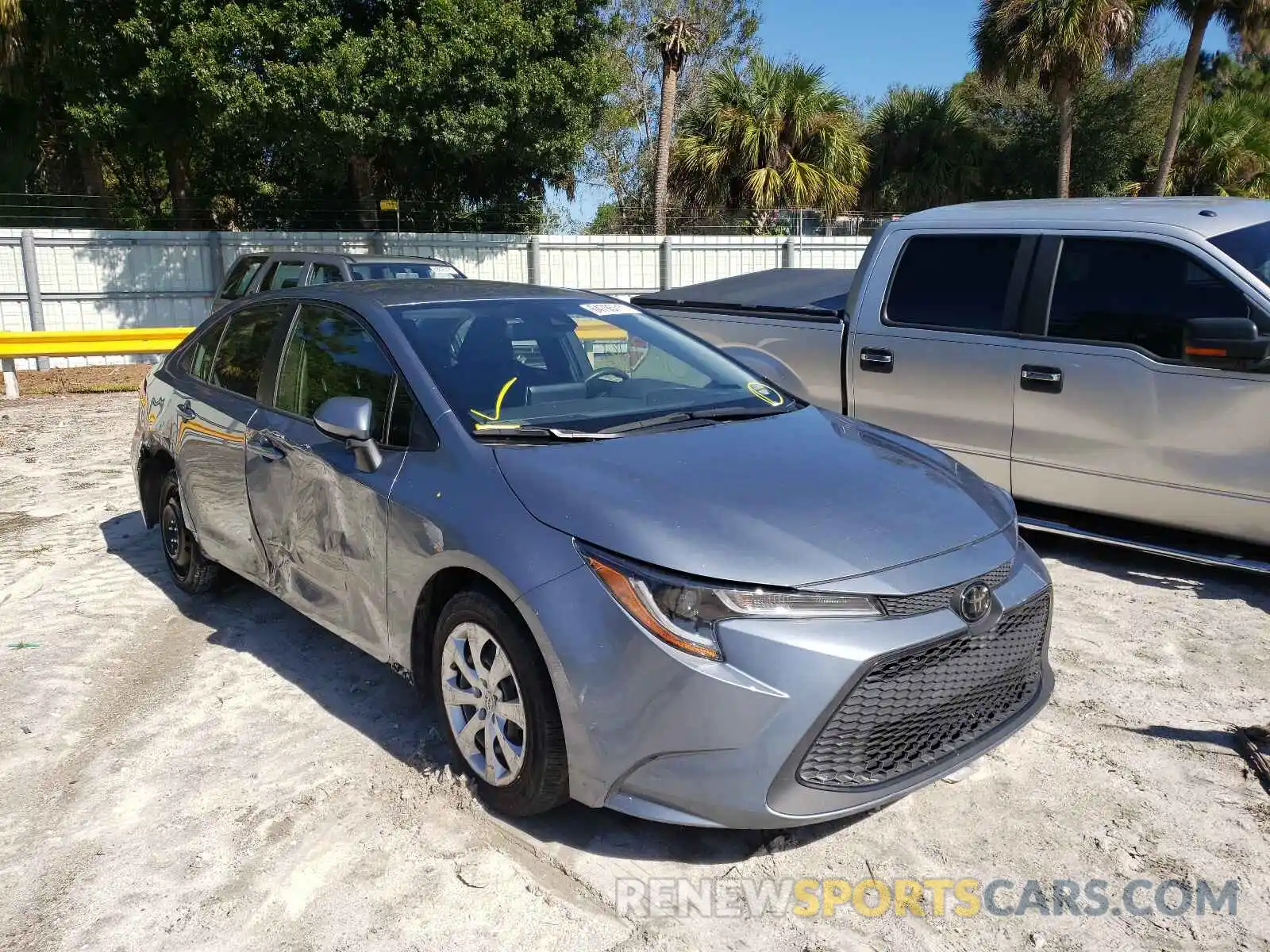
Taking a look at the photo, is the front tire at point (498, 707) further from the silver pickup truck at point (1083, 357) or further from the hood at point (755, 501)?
the silver pickup truck at point (1083, 357)

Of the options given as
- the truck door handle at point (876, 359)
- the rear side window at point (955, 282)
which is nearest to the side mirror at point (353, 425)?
the truck door handle at point (876, 359)

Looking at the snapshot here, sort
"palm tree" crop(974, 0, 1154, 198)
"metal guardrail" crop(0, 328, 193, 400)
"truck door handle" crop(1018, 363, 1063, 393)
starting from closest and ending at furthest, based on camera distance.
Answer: "truck door handle" crop(1018, 363, 1063, 393) → "metal guardrail" crop(0, 328, 193, 400) → "palm tree" crop(974, 0, 1154, 198)

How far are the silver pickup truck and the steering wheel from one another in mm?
2490

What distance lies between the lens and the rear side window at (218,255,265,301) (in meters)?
12.6

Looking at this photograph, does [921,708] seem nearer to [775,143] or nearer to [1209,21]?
[775,143]

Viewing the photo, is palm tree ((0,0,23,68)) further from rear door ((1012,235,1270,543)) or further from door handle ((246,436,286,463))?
rear door ((1012,235,1270,543))

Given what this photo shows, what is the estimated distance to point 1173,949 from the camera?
2.62 meters

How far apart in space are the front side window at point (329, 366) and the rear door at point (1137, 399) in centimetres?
346

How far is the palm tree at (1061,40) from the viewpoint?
22625mm

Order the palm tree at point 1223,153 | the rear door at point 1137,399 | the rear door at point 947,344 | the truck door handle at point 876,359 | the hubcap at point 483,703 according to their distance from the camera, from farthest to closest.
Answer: the palm tree at point 1223,153 → the truck door handle at point 876,359 → the rear door at point 947,344 → the rear door at point 1137,399 → the hubcap at point 483,703

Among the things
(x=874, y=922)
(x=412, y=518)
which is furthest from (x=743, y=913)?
(x=412, y=518)

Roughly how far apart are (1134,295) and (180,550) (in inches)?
196

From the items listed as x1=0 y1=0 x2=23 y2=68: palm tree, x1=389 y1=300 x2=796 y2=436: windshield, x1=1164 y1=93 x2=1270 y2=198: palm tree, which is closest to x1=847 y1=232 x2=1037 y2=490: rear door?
x1=389 y1=300 x2=796 y2=436: windshield

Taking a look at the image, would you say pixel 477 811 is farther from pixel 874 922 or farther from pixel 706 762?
pixel 874 922
